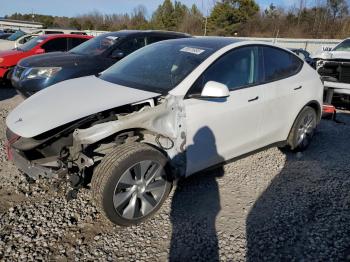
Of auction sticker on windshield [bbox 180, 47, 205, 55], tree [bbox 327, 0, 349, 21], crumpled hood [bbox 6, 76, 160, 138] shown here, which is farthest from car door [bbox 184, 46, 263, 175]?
tree [bbox 327, 0, 349, 21]

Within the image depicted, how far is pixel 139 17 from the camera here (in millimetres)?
78188

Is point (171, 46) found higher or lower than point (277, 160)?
higher

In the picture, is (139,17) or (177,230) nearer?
(177,230)

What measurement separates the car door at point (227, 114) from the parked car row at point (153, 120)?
1 centimetres

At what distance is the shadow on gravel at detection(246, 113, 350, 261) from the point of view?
2744mm

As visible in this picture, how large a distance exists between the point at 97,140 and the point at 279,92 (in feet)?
7.61

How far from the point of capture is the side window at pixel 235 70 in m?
3.30

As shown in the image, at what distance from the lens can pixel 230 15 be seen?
53.6m

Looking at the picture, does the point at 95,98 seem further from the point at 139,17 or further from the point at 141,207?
the point at 139,17

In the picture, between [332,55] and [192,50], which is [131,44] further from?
[332,55]

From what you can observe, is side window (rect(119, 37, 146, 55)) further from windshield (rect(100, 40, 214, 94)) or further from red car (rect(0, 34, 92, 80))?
red car (rect(0, 34, 92, 80))

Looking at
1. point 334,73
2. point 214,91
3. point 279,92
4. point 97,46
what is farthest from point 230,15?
point 214,91

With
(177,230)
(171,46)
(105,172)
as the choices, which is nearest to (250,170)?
(177,230)

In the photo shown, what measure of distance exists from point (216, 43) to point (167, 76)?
0.81m
